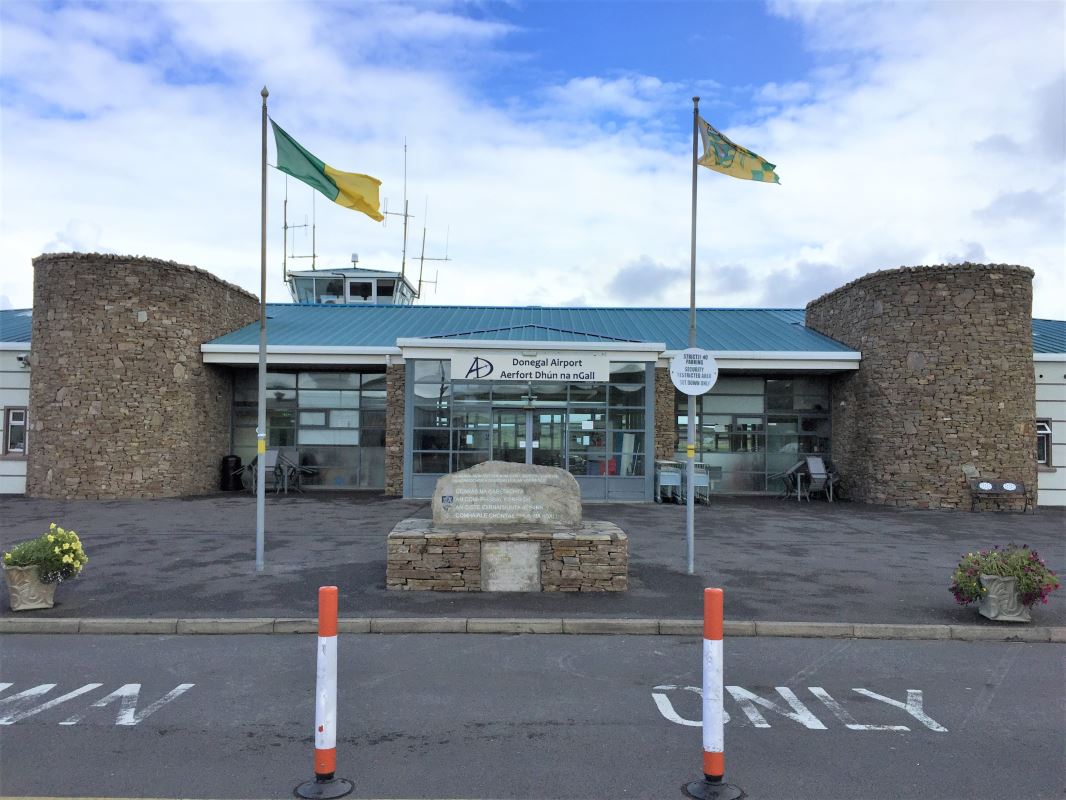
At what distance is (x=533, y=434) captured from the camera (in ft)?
66.0

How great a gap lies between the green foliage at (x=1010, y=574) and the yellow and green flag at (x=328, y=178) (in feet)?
27.9

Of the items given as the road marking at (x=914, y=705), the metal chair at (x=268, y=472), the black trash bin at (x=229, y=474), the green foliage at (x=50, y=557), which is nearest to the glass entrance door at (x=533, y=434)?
the metal chair at (x=268, y=472)

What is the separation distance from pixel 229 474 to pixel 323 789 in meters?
20.4

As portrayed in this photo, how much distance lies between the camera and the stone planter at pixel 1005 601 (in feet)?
26.2

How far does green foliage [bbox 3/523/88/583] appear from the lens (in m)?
8.09

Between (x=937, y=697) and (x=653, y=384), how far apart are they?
14.4 m

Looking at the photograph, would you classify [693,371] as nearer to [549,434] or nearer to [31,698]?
[31,698]

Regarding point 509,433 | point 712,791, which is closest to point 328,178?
point 712,791

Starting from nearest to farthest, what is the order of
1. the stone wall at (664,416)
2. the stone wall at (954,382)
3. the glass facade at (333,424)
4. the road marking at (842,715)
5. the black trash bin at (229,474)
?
the road marking at (842,715), the stone wall at (954,382), the stone wall at (664,416), the black trash bin at (229,474), the glass facade at (333,424)

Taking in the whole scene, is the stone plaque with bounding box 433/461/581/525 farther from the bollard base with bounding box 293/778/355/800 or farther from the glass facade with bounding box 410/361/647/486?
the glass facade with bounding box 410/361/647/486

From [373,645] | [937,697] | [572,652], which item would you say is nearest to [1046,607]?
[937,697]

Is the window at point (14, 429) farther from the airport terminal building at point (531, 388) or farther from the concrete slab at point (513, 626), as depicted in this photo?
the concrete slab at point (513, 626)

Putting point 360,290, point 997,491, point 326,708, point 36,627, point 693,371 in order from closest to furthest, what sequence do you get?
point 326,708
point 36,627
point 693,371
point 997,491
point 360,290

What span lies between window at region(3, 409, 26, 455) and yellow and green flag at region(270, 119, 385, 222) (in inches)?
655
